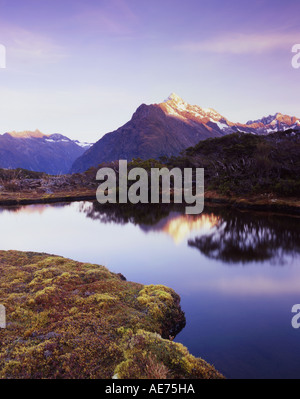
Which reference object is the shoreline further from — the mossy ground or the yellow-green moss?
the yellow-green moss

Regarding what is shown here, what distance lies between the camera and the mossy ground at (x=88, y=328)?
7258 millimetres

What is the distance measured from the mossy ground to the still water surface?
2423 mm

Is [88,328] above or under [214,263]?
above

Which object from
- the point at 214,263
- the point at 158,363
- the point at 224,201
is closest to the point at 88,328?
the point at 158,363

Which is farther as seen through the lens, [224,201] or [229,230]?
[224,201]

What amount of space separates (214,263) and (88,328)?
1411cm

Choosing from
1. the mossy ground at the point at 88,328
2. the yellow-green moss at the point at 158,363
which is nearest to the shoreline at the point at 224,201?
the mossy ground at the point at 88,328

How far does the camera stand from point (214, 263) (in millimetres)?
21250

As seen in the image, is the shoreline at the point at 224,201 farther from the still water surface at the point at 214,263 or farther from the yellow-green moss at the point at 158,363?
the yellow-green moss at the point at 158,363

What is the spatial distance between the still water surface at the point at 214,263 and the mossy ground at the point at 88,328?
7.95 feet

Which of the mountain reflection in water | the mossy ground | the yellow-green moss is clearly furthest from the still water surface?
the yellow-green moss

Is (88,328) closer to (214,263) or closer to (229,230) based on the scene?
(214,263)

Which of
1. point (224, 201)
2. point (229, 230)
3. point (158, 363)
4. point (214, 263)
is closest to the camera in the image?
point (158, 363)

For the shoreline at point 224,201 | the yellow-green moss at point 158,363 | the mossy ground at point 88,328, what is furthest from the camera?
the shoreline at point 224,201
